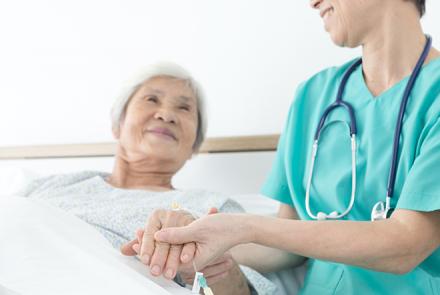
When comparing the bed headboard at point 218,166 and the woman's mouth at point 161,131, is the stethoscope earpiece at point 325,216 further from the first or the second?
the woman's mouth at point 161,131

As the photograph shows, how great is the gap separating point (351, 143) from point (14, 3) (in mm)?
1853

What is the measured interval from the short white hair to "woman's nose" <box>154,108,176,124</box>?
118 mm

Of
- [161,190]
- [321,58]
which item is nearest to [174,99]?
[161,190]

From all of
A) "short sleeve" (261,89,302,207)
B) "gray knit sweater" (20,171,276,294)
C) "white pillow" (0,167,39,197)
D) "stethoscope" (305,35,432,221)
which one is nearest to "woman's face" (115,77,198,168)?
"gray knit sweater" (20,171,276,294)

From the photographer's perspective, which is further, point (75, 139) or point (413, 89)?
point (75, 139)

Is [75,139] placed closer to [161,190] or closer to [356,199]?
[161,190]

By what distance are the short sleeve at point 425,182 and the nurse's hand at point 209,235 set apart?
10.8 inches

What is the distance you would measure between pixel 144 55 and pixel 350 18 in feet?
3.83

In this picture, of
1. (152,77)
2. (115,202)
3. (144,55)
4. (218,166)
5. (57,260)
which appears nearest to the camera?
(57,260)

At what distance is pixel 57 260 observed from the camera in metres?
0.85

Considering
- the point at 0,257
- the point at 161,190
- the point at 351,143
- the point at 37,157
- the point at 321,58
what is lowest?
the point at 37,157

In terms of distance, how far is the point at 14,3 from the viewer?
2490mm

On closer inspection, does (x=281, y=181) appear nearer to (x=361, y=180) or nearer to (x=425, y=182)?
(x=361, y=180)

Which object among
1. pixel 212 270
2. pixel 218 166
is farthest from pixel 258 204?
pixel 212 270
